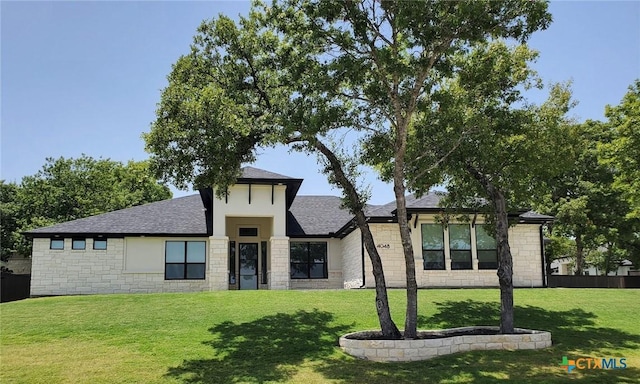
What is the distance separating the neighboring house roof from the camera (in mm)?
22797

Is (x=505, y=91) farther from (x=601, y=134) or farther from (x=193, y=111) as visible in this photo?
(x=601, y=134)

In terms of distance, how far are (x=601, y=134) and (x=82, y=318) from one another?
3228 centimetres

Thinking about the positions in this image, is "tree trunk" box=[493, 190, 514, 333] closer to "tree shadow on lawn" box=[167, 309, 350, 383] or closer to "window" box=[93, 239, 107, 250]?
"tree shadow on lawn" box=[167, 309, 350, 383]

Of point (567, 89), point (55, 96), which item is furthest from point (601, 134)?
point (55, 96)

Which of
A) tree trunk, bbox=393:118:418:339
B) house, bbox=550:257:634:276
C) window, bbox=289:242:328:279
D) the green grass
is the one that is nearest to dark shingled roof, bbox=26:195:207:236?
window, bbox=289:242:328:279

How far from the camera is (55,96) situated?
1853cm

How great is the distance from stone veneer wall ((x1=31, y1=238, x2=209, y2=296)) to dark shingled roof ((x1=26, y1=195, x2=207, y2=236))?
0.53 m

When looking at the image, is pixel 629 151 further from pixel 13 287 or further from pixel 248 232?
pixel 13 287

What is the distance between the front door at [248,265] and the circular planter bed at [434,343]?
43.0 ft

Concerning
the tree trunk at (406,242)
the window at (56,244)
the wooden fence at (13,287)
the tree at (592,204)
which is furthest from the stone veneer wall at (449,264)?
the wooden fence at (13,287)

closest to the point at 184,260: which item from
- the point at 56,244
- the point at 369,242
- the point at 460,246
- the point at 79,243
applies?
the point at 79,243

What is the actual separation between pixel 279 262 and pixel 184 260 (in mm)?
4522

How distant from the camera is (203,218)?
26000 mm

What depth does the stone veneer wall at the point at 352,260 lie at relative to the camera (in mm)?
→ 22234
